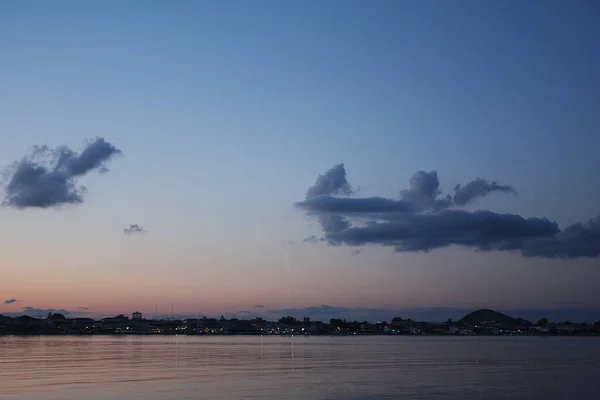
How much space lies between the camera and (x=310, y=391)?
47562 mm

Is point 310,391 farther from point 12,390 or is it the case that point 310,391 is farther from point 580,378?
point 580,378

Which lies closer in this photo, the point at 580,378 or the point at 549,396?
the point at 549,396

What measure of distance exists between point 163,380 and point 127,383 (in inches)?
139

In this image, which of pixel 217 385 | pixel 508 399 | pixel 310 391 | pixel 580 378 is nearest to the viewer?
pixel 508 399

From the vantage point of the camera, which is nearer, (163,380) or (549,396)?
(549,396)

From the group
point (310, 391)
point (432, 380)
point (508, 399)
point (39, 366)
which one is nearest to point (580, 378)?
point (432, 380)

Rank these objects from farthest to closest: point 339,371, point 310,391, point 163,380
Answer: point 339,371 < point 163,380 < point 310,391

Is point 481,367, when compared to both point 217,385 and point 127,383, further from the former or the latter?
point 127,383

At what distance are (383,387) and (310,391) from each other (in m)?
6.29

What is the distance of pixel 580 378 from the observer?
60.0m

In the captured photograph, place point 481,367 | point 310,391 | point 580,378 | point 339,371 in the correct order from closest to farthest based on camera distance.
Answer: point 310,391 < point 580,378 < point 339,371 < point 481,367

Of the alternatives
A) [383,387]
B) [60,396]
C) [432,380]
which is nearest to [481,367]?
[432,380]

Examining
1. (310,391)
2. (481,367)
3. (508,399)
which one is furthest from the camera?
(481,367)

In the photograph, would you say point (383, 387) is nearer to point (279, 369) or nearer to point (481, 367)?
point (279, 369)
